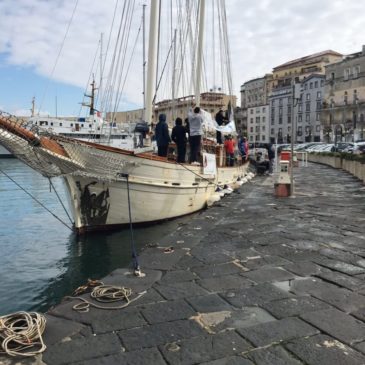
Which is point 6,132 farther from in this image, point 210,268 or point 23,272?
point 210,268

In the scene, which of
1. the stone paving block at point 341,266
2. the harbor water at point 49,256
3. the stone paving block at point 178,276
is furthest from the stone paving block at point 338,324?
the harbor water at point 49,256

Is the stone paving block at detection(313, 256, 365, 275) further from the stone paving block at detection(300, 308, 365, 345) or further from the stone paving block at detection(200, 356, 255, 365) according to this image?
the stone paving block at detection(200, 356, 255, 365)

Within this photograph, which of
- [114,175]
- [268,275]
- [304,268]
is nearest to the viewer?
[268,275]

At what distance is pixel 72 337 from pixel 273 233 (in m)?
4.56

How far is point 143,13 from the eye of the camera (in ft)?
85.3

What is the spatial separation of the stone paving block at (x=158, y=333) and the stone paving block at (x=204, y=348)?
3.7 inches

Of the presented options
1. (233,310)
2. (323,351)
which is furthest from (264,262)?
(323,351)

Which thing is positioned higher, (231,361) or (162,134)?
(162,134)

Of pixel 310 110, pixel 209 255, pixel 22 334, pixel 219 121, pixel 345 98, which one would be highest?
pixel 345 98

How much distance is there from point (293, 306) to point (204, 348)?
1149mm

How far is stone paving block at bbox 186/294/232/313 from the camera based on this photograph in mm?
3922

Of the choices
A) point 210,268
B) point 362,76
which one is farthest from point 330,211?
point 362,76

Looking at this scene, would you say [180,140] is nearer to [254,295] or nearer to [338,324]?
[254,295]

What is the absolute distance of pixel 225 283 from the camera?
465 cm
